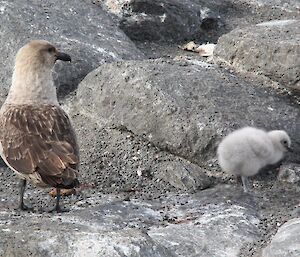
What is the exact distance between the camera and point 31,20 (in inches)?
331

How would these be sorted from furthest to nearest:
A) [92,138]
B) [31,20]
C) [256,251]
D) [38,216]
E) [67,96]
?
[31,20]
[67,96]
[92,138]
[38,216]
[256,251]

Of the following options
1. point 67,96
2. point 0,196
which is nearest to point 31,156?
point 0,196

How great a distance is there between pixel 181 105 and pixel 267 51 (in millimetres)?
1102

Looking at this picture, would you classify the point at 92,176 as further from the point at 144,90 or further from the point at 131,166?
the point at 144,90

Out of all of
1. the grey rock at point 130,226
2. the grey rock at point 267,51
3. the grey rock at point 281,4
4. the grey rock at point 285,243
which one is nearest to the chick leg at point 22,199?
the grey rock at point 130,226

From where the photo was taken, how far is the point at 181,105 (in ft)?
22.8

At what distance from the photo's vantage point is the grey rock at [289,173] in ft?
21.9

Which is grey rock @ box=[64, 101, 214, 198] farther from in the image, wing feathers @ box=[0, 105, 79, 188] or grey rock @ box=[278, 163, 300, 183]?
wing feathers @ box=[0, 105, 79, 188]

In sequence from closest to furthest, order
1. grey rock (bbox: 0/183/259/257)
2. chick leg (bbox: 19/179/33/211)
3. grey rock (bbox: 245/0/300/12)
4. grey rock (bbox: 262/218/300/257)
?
grey rock (bbox: 0/183/259/257) < grey rock (bbox: 262/218/300/257) < chick leg (bbox: 19/179/33/211) < grey rock (bbox: 245/0/300/12)

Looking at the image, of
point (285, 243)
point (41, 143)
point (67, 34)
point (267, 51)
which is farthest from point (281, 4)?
point (285, 243)

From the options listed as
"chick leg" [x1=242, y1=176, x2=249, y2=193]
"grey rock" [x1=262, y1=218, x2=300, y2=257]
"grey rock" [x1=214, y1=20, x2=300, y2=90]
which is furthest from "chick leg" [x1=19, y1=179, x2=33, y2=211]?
"grey rock" [x1=214, y1=20, x2=300, y2=90]

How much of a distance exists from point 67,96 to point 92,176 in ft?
4.32

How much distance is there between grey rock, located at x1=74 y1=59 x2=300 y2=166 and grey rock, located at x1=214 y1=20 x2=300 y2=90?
0.21 m

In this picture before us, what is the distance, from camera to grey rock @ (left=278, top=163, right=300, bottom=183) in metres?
6.66
